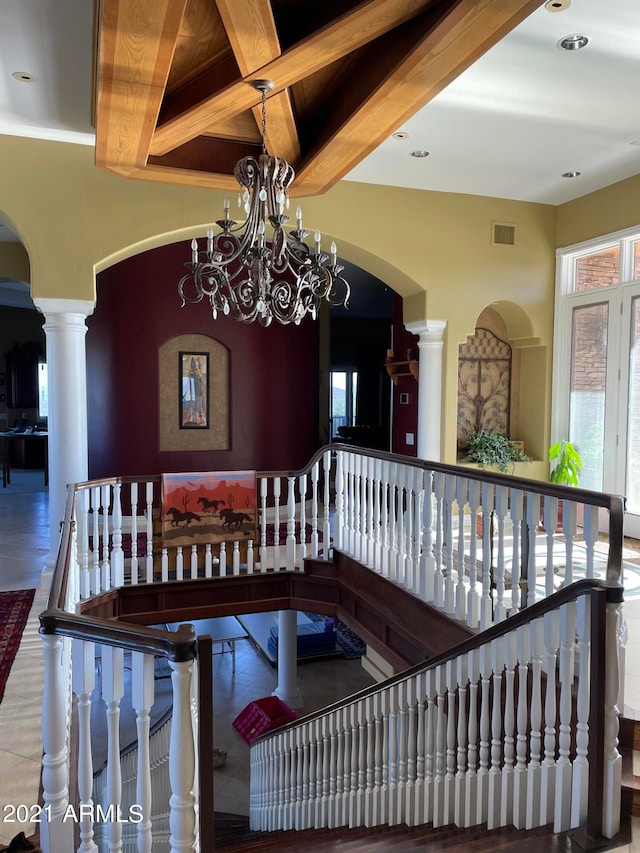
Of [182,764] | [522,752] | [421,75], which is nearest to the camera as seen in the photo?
[182,764]

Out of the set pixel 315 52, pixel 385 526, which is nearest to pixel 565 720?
pixel 385 526

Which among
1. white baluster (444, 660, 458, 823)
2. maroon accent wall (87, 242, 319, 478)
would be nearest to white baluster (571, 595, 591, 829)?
white baluster (444, 660, 458, 823)

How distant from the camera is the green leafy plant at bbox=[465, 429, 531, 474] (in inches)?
294

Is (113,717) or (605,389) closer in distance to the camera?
(113,717)

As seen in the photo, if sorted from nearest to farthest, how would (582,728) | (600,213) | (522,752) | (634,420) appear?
1. (582,728)
2. (522,752)
3. (634,420)
4. (600,213)

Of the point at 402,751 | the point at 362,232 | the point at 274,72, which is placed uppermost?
the point at 274,72

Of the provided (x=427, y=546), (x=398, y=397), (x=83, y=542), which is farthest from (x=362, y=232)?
(x=83, y=542)

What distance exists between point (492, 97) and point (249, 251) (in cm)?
246

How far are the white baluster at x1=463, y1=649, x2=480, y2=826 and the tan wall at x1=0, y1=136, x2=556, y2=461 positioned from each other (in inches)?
182

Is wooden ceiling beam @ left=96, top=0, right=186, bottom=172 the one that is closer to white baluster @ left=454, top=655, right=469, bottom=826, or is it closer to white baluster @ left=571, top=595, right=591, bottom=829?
white baluster @ left=571, top=595, right=591, bottom=829

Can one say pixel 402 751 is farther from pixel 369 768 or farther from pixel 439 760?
pixel 369 768

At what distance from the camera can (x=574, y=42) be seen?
3.97 metres

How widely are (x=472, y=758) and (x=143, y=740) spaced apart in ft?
5.17

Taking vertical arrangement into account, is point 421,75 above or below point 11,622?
above
